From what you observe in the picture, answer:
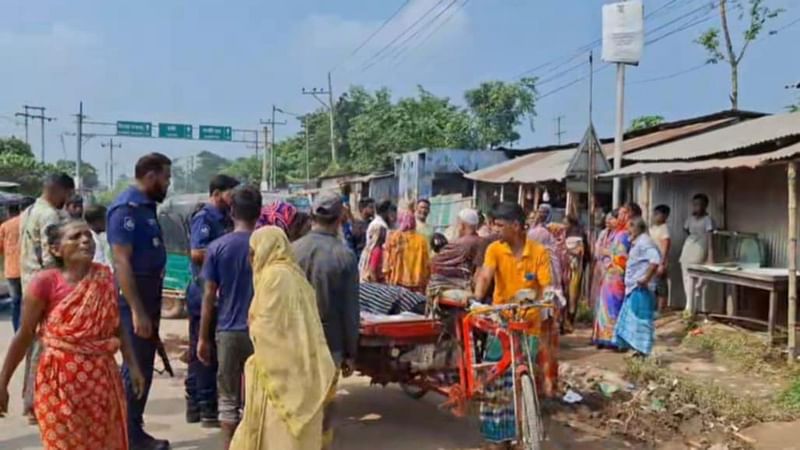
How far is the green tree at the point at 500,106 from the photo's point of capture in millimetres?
34781

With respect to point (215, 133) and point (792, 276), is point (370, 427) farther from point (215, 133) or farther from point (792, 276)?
point (215, 133)

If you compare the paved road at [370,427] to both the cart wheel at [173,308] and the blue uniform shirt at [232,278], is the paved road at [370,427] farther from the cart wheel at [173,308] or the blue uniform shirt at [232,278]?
the cart wheel at [173,308]

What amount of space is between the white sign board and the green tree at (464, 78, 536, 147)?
23700 millimetres

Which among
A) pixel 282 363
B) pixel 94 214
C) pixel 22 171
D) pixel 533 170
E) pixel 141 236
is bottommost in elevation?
pixel 282 363

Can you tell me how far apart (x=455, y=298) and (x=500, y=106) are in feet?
100

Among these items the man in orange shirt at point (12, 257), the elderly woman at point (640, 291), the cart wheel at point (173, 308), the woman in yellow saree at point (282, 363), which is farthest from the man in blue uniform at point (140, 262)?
the cart wheel at point (173, 308)

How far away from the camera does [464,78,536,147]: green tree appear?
3478 centimetres

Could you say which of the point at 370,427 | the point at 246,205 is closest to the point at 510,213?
the point at 246,205

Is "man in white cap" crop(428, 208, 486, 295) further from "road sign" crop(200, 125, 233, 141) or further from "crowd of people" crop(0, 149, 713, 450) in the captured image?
"road sign" crop(200, 125, 233, 141)

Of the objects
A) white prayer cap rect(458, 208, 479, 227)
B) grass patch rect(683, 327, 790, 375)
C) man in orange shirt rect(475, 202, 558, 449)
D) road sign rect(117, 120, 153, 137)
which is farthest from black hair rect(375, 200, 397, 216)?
road sign rect(117, 120, 153, 137)

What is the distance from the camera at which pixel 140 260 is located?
15.5 feet

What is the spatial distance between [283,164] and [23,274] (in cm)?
6219

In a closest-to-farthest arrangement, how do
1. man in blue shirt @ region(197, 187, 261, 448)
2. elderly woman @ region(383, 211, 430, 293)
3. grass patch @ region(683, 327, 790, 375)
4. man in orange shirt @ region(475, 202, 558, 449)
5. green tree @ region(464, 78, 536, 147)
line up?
1. man in blue shirt @ region(197, 187, 261, 448)
2. man in orange shirt @ region(475, 202, 558, 449)
3. grass patch @ region(683, 327, 790, 375)
4. elderly woman @ region(383, 211, 430, 293)
5. green tree @ region(464, 78, 536, 147)

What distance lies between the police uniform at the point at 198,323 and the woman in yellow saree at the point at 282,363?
2.14m
